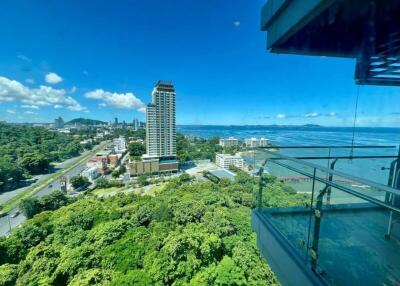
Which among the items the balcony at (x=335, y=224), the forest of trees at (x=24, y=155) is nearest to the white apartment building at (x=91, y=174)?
the forest of trees at (x=24, y=155)

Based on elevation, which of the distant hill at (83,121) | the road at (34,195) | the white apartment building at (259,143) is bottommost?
the road at (34,195)

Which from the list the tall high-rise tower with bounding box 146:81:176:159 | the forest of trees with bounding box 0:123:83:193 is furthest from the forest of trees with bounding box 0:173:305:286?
the tall high-rise tower with bounding box 146:81:176:159

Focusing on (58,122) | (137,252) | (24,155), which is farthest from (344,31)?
(58,122)

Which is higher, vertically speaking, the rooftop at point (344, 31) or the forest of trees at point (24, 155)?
the rooftop at point (344, 31)

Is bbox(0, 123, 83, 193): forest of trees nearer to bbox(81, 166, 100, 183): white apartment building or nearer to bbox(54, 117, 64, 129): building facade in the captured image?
bbox(81, 166, 100, 183): white apartment building

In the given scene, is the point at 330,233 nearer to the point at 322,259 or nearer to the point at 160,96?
the point at 322,259

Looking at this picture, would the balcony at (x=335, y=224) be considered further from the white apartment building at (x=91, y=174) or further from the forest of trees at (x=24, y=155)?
the forest of trees at (x=24, y=155)

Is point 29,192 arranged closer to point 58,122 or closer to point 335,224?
point 335,224
